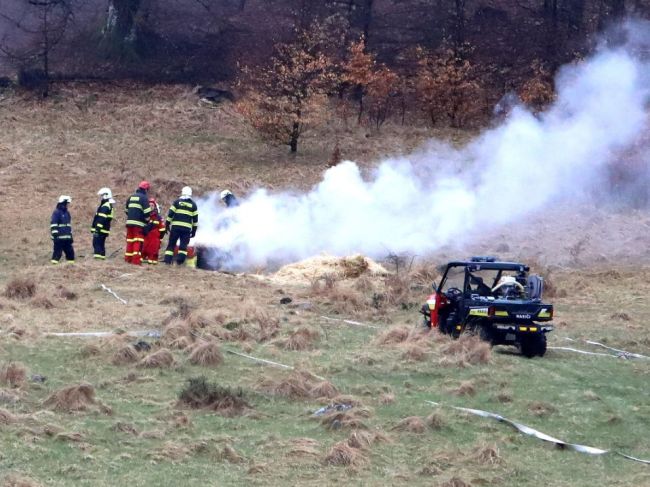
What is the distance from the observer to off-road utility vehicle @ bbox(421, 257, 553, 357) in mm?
16031

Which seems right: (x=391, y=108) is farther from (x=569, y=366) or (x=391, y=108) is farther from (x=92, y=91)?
(x=569, y=366)

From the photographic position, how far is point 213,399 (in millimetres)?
12055

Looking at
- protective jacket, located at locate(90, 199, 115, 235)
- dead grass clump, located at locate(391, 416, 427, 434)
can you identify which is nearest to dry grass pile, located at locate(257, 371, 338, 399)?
dead grass clump, located at locate(391, 416, 427, 434)

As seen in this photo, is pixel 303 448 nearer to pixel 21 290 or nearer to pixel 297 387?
pixel 297 387

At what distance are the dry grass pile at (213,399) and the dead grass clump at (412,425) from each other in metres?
1.80

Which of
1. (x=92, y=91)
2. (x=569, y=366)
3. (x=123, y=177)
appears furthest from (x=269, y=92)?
(x=569, y=366)

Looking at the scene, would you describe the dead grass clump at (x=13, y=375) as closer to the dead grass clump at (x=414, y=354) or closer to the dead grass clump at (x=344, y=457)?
the dead grass clump at (x=344, y=457)

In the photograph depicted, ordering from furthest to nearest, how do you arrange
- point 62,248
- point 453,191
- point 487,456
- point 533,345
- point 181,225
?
point 453,191
point 62,248
point 181,225
point 533,345
point 487,456

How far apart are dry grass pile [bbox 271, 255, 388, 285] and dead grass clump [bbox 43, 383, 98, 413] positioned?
12276 mm

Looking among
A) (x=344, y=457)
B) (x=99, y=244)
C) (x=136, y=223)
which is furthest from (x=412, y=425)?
(x=99, y=244)

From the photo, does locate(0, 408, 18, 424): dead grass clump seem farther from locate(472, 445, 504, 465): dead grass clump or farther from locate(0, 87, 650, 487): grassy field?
locate(472, 445, 504, 465): dead grass clump

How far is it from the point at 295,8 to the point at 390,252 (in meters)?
23.0

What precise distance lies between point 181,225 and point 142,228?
103cm

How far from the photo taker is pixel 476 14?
47719 mm
